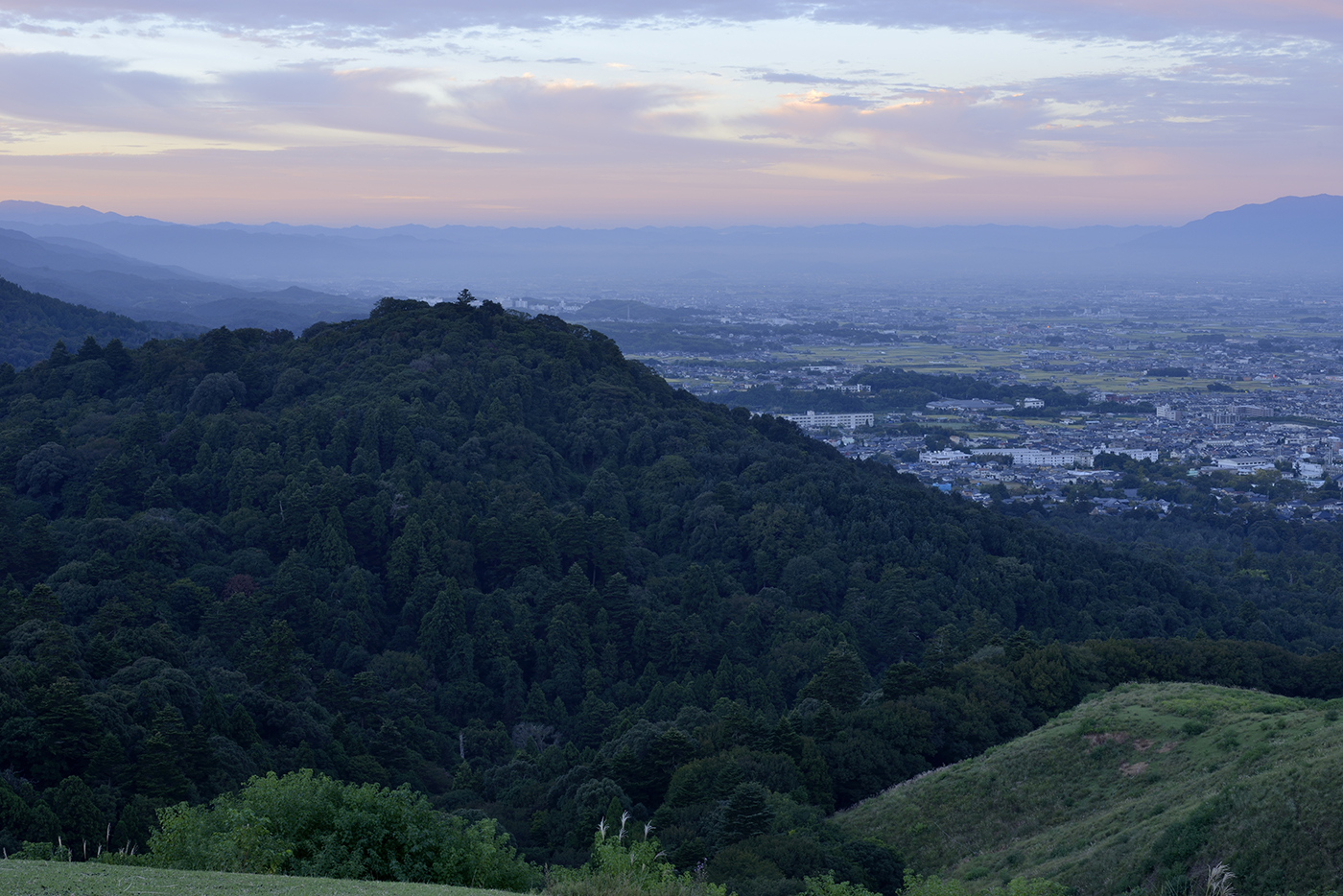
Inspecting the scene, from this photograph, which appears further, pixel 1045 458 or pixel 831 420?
pixel 831 420

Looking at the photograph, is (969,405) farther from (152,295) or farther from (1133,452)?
(152,295)

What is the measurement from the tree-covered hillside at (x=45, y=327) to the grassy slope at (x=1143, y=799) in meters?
70.9

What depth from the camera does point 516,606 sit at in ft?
114

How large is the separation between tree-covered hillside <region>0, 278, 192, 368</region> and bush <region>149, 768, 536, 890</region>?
69.9 meters

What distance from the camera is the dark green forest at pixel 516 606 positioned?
21.6m

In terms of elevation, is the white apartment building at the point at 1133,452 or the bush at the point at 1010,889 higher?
the bush at the point at 1010,889

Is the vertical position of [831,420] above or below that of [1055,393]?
below

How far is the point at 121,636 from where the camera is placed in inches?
1037

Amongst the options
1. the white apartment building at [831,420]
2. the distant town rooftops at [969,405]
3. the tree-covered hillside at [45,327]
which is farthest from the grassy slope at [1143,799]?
the distant town rooftops at [969,405]

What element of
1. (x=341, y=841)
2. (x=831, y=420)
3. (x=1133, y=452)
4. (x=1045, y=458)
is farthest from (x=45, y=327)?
(x=1133, y=452)

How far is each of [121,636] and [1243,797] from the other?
24982 millimetres

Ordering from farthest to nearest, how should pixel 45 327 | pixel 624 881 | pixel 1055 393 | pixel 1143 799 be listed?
1. pixel 1055 393
2. pixel 45 327
3. pixel 1143 799
4. pixel 624 881

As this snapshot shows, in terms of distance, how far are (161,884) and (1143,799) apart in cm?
1578

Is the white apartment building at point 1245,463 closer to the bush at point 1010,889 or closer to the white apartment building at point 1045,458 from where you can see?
the white apartment building at point 1045,458
